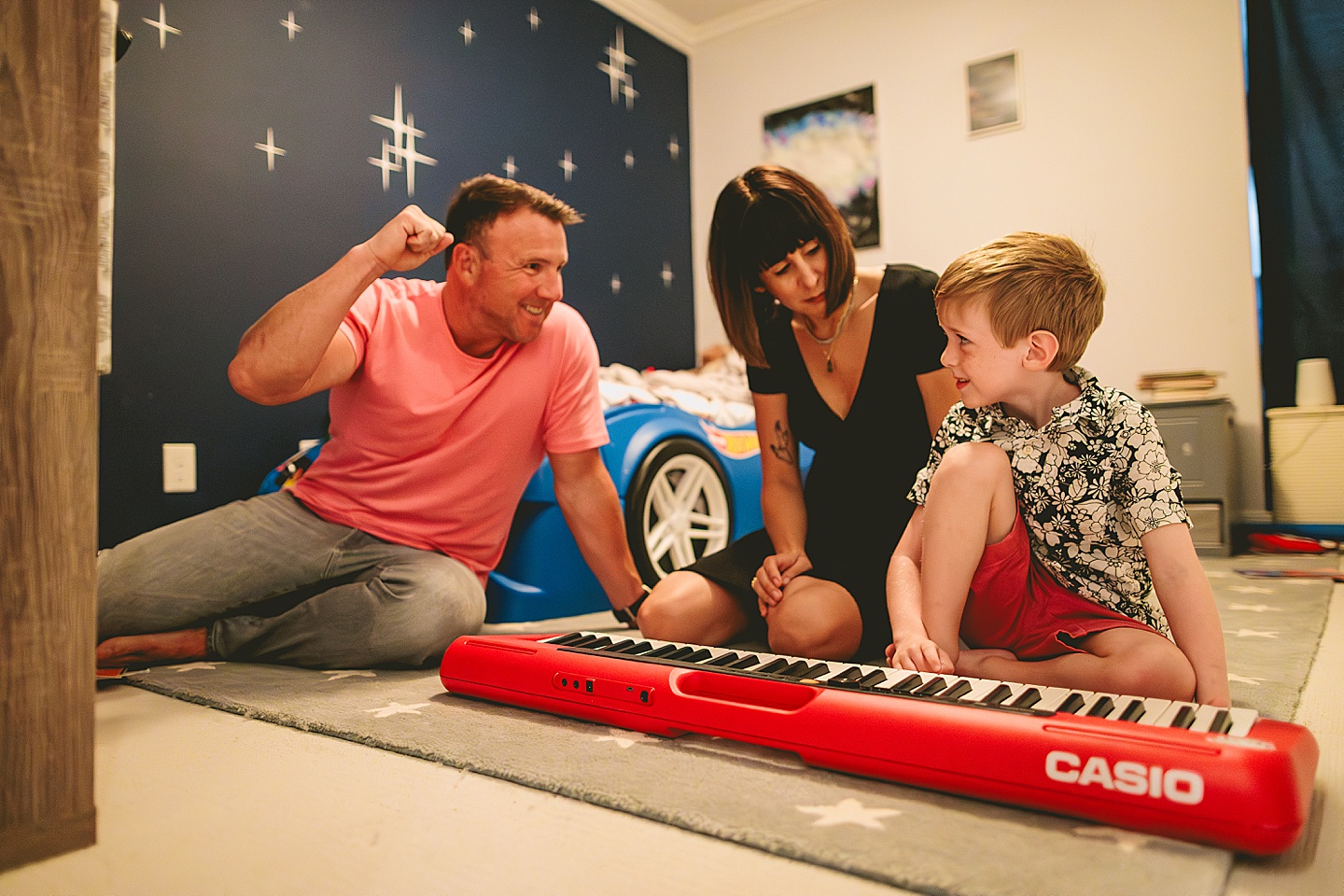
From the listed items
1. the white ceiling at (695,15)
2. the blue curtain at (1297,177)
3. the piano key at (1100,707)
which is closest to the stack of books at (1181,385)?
the blue curtain at (1297,177)

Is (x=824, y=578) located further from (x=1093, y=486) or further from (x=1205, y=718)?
(x=1205, y=718)

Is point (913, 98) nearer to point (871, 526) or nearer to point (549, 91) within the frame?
point (549, 91)

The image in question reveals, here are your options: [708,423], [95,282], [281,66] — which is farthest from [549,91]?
[95,282]

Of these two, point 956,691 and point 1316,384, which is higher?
point 1316,384

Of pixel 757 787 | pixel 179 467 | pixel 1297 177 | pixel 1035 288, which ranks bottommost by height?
pixel 757 787

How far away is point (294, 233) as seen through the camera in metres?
2.64

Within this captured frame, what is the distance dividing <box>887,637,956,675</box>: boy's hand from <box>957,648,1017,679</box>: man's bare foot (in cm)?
7

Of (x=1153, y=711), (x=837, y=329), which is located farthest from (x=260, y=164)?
(x=1153, y=711)

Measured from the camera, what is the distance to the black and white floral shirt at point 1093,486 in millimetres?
992

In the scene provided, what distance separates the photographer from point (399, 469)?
62.4 inches

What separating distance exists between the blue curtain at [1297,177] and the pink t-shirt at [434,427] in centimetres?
301

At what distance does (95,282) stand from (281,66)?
2.26 meters

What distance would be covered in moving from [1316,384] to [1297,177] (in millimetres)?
811

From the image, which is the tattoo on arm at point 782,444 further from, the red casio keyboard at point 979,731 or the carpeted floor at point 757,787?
the carpeted floor at point 757,787
